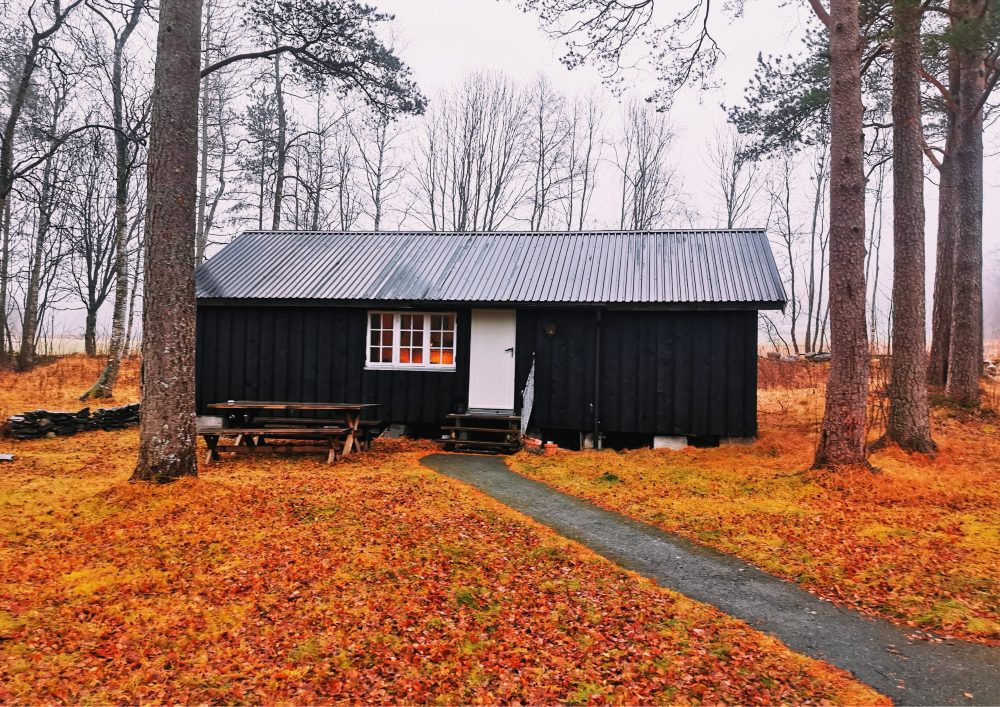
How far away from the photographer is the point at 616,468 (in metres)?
8.66

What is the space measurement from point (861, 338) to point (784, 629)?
15.5 feet

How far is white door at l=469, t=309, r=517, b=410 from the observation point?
11.1 metres

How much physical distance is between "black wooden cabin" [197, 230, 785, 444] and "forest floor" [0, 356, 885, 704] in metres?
5.08

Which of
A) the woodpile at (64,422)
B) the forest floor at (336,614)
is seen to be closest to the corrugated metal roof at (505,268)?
the woodpile at (64,422)

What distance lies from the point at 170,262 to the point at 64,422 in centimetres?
682

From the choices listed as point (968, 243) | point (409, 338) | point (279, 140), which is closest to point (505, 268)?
point (409, 338)

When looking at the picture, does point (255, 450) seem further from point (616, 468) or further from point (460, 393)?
point (616, 468)

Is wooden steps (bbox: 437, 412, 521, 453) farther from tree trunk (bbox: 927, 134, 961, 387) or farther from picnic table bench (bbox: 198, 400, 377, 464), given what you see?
tree trunk (bbox: 927, 134, 961, 387)

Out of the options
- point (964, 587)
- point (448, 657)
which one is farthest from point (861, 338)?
point (448, 657)

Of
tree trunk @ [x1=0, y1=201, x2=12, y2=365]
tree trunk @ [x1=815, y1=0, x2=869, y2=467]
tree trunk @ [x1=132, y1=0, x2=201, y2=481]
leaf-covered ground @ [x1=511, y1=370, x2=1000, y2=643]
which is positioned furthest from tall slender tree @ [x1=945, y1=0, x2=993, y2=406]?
Answer: tree trunk @ [x1=0, y1=201, x2=12, y2=365]

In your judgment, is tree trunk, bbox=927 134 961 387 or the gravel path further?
tree trunk, bbox=927 134 961 387

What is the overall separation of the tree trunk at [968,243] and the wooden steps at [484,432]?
872 cm

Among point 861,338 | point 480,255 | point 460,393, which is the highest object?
point 480,255

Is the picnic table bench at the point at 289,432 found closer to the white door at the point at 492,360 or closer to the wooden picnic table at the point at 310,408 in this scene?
the wooden picnic table at the point at 310,408
